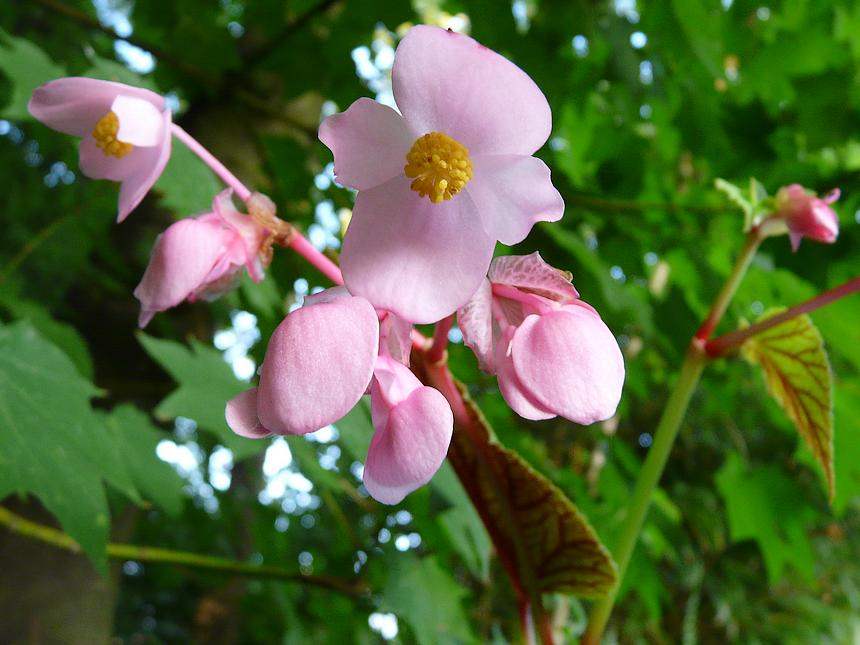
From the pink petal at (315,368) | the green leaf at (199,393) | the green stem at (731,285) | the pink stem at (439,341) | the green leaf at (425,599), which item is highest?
the pink petal at (315,368)

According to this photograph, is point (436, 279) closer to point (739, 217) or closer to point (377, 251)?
point (377, 251)

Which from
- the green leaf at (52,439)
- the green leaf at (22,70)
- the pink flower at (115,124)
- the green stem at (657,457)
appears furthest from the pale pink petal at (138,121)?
the green leaf at (22,70)

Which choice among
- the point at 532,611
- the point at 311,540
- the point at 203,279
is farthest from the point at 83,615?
the point at 311,540

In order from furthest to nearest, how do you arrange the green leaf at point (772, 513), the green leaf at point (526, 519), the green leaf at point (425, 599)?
the green leaf at point (772, 513), the green leaf at point (425, 599), the green leaf at point (526, 519)

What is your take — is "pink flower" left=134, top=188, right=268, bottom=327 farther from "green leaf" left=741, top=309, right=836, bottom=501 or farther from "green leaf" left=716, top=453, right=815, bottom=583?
"green leaf" left=716, top=453, right=815, bottom=583

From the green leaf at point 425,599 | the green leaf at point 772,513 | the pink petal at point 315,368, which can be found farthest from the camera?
the green leaf at point 772,513

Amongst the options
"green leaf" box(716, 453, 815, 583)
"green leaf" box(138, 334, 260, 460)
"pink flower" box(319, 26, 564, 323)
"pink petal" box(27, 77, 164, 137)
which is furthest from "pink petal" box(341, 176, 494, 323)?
"green leaf" box(716, 453, 815, 583)

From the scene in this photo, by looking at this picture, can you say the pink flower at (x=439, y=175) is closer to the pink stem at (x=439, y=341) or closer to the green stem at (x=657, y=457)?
the pink stem at (x=439, y=341)
